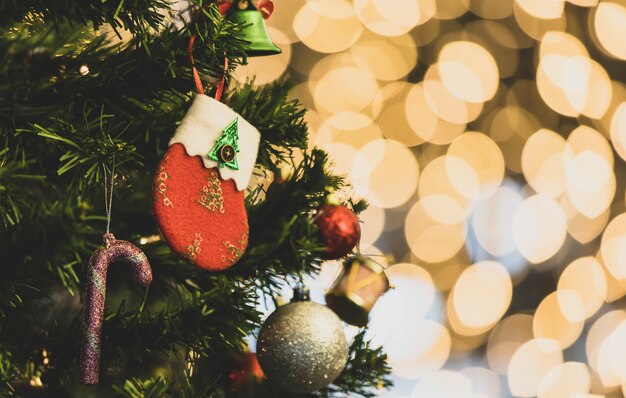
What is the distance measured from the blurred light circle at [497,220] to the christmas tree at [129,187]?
1083 millimetres

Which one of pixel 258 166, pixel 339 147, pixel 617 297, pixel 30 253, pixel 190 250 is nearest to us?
pixel 30 253

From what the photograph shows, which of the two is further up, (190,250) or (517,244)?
(190,250)

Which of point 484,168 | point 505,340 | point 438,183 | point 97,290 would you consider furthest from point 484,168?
point 97,290

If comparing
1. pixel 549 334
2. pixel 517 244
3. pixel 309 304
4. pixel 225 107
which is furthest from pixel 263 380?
pixel 549 334

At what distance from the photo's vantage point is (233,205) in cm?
55

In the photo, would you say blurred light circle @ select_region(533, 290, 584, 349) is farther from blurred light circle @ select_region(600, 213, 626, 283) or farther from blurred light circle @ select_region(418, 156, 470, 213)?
blurred light circle @ select_region(418, 156, 470, 213)

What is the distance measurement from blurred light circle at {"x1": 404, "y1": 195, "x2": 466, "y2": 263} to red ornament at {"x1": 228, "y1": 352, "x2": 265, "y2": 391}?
40.6 inches

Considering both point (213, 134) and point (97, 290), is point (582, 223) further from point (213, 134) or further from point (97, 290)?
point (97, 290)

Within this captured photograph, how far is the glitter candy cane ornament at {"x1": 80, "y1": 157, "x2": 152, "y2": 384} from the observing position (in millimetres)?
441

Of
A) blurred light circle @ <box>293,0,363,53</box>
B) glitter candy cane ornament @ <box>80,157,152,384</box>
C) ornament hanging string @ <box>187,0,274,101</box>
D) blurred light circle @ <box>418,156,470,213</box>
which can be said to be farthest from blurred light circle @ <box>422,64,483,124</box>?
glitter candy cane ornament @ <box>80,157,152,384</box>

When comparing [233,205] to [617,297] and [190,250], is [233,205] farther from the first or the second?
[617,297]

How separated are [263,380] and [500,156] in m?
1.20

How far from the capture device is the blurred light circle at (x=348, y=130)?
1567 millimetres

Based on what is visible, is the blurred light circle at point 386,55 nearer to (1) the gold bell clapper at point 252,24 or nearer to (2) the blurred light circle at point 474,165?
(2) the blurred light circle at point 474,165
